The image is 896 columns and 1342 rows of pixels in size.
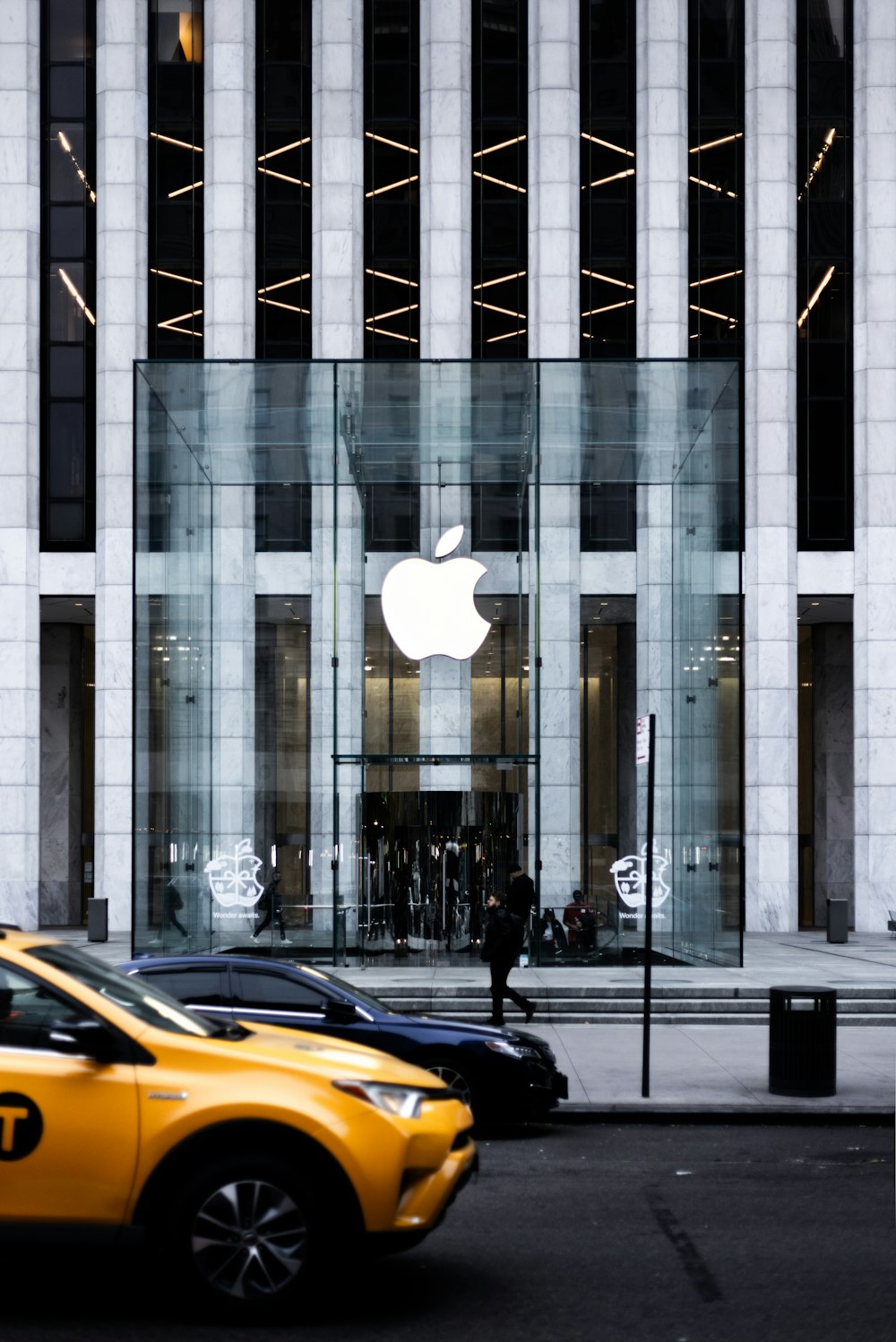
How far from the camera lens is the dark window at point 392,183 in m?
34.2

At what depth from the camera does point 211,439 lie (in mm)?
24500

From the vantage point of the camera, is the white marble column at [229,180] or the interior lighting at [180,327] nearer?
the white marble column at [229,180]

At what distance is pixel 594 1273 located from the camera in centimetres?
783

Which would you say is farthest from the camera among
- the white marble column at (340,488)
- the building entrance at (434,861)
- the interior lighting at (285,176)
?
→ the interior lighting at (285,176)

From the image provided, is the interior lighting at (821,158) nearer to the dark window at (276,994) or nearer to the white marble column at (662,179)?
the white marble column at (662,179)

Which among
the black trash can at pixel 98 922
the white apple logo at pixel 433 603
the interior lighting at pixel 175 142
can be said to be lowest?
the black trash can at pixel 98 922

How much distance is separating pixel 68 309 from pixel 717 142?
13.8 metres

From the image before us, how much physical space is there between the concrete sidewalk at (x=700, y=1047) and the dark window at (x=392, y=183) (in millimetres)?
14372

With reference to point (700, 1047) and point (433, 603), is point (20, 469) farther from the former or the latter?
point (700, 1047)

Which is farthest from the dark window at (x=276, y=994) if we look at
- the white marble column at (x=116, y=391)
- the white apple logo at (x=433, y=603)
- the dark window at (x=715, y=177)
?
the dark window at (x=715, y=177)

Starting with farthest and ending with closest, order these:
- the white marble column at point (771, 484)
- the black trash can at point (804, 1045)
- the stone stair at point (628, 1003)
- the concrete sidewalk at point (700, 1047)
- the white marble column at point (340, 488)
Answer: the white marble column at point (771, 484)
the white marble column at point (340, 488)
the stone stair at point (628, 1003)
the black trash can at point (804, 1045)
the concrete sidewalk at point (700, 1047)

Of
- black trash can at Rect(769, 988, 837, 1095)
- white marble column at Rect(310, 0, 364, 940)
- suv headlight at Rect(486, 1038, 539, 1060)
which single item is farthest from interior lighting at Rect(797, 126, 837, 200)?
suv headlight at Rect(486, 1038, 539, 1060)

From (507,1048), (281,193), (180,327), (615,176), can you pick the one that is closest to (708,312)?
(615,176)

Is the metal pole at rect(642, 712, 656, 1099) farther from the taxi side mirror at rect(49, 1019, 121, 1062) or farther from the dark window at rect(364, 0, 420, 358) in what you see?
the dark window at rect(364, 0, 420, 358)
